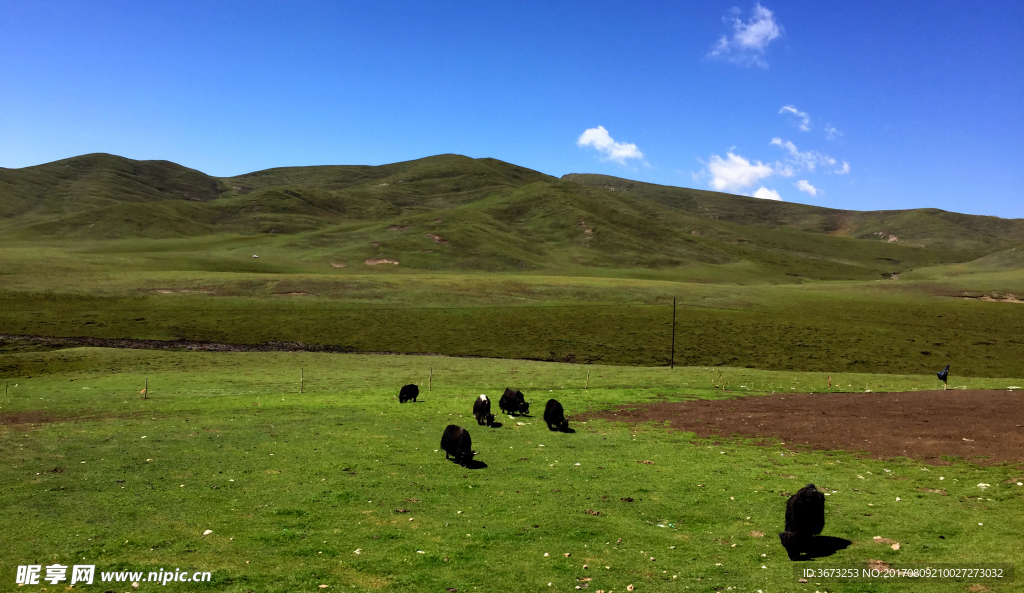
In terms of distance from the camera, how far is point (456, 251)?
156 metres

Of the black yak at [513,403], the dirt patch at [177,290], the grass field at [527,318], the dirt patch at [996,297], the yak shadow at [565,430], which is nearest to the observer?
the yak shadow at [565,430]

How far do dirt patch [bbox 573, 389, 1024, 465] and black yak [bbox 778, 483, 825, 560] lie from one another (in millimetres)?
11393

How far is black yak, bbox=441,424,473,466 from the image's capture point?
2075 centimetres

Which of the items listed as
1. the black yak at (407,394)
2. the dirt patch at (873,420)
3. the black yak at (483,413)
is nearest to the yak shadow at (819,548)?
the dirt patch at (873,420)

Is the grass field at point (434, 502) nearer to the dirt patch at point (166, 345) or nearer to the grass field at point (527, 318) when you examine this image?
the dirt patch at point (166, 345)

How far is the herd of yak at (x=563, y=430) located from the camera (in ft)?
42.9

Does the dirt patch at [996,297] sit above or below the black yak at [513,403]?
above

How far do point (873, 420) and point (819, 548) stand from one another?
18.2 m

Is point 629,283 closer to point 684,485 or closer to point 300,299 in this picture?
point 300,299

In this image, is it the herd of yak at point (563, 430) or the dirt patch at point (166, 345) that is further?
the dirt patch at point (166, 345)

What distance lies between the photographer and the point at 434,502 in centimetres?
1673

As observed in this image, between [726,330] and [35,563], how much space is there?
67774 millimetres

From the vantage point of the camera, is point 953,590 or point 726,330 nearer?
point 953,590

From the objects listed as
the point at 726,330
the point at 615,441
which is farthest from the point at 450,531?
the point at 726,330
